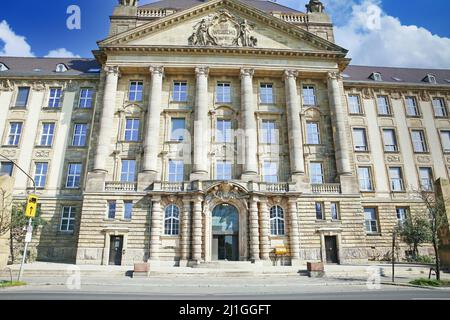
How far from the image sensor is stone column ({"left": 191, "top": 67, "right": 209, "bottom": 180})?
1210 inches

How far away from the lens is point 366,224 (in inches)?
1304

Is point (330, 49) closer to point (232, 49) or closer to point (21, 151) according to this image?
point (232, 49)

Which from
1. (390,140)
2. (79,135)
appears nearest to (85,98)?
(79,135)

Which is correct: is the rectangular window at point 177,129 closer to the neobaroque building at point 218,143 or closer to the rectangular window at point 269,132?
the neobaroque building at point 218,143

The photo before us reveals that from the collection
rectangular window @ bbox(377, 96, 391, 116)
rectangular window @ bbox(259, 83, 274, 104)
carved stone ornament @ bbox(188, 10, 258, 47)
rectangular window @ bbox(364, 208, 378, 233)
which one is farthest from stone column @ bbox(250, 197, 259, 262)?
rectangular window @ bbox(377, 96, 391, 116)

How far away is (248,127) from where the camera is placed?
32.5 metres

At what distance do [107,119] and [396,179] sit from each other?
106ft

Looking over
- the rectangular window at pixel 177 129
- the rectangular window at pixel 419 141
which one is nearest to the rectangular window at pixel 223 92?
the rectangular window at pixel 177 129

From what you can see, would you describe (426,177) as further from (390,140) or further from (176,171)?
(176,171)

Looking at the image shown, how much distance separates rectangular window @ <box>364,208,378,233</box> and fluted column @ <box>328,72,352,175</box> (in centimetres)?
570

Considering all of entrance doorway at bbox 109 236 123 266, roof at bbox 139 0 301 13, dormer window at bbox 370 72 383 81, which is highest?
roof at bbox 139 0 301 13

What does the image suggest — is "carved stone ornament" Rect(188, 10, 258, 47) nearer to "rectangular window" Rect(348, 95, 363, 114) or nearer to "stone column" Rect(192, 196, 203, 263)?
"rectangular window" Rect(348, 95, 363, 114)

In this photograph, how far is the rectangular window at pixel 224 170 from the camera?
32031 mm

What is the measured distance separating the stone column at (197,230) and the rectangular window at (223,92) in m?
12.6
